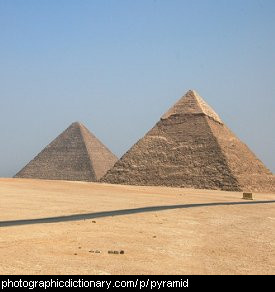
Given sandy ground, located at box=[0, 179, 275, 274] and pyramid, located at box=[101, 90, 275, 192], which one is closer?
sandy ground, located at box=[0, 179, 275, 274]

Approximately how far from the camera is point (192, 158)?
59.0 meters

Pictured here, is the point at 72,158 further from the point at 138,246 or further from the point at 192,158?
the point at 138,246

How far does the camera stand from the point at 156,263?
754 cm

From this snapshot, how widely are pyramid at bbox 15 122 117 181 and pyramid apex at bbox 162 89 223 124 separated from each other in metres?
18.9

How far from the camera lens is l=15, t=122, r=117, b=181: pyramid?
80.6 meters

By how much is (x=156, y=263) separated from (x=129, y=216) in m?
7.60

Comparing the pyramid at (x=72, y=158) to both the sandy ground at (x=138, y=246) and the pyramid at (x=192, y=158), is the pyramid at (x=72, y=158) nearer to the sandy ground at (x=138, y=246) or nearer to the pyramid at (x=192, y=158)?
the pyramid at (x=192, y=158)

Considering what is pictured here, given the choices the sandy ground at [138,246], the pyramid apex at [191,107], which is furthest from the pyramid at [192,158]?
the sandy ground at [138,246]

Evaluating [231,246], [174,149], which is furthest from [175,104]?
[231,246]

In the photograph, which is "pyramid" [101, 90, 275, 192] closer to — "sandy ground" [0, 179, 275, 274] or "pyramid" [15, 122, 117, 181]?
"pyramid" [15, 122, 117, 181]

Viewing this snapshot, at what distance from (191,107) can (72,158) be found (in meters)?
26.4

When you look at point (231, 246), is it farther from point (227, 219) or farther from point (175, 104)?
point (175, 104)

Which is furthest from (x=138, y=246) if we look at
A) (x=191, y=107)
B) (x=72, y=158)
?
(x=72, y=158)

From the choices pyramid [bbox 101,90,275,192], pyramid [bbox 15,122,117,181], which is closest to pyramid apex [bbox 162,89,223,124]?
pyramid [bbox 101,90,275,192]
